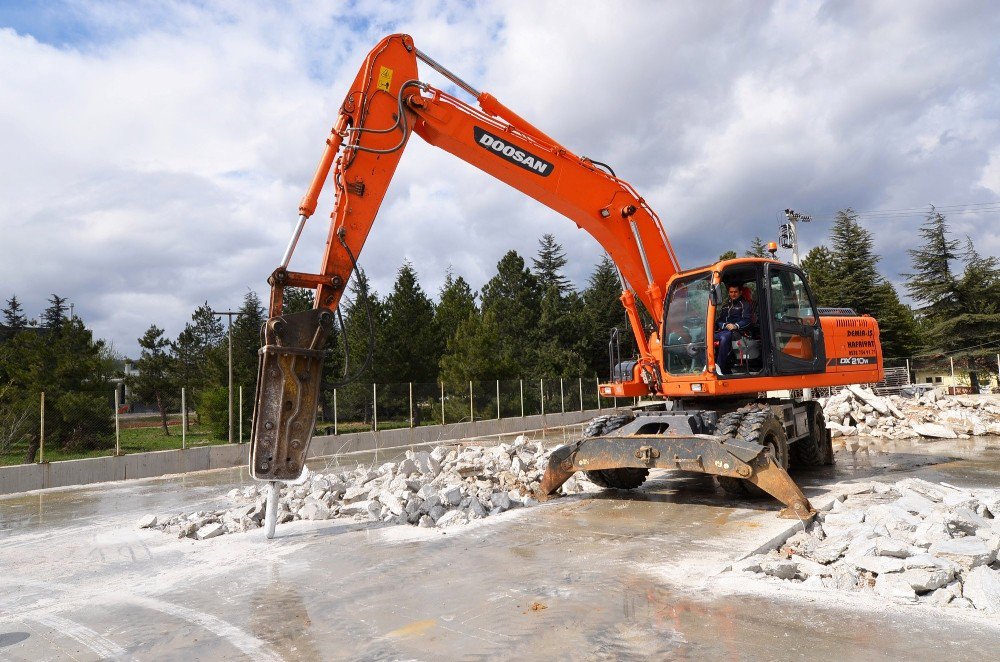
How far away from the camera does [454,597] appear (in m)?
5.25

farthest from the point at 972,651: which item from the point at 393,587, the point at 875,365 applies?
the point at 875,365

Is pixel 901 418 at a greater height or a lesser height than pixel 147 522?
greater

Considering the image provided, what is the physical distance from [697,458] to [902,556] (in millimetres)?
2474

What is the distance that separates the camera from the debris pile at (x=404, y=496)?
315 inches

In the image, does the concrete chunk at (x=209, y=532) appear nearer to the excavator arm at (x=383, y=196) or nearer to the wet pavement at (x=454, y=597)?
the wet pavement at (x=454, y=597)

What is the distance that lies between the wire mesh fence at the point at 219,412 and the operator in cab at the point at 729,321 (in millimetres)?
7356

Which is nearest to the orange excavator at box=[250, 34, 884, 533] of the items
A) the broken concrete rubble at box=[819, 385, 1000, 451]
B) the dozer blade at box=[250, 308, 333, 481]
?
the dozer blade at box=[250, 308, 333, 481]

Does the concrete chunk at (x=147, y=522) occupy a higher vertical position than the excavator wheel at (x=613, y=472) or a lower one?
lower

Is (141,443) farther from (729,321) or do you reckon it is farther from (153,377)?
(729,321)

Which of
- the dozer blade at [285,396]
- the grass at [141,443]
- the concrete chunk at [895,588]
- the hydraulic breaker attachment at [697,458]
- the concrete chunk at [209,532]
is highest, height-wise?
the dozer blade at [285,396]

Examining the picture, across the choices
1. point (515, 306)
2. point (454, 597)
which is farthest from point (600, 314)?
point (454, 597)

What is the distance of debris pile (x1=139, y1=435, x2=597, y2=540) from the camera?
800cm

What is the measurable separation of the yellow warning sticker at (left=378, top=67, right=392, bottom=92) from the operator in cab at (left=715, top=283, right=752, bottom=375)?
4853 millimetres

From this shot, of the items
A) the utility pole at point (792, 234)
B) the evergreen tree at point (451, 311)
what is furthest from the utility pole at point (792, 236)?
the evergreen tree at point (451, 311)
